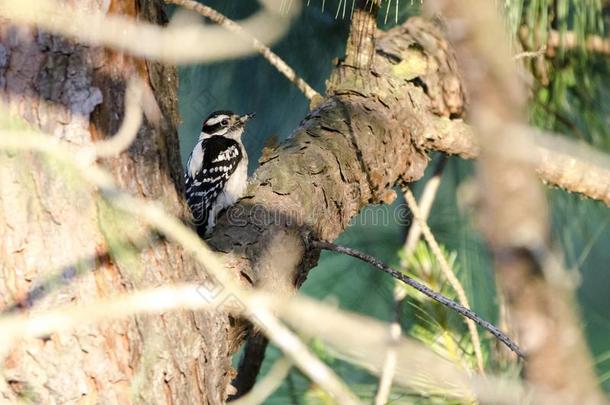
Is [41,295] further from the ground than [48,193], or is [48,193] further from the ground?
[48,193]

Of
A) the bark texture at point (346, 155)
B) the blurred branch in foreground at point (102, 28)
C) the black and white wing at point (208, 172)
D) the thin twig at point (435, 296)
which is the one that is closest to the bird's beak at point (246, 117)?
the black and white wing at point (208, 172)

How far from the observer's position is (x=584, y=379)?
0.46 m

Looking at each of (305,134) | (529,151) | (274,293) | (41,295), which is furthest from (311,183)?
(529,151)

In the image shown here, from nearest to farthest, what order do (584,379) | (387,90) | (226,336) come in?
(584,379)
(226,336)
(387,90)

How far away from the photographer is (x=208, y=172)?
3.20m

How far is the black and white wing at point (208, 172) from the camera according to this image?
3010 mm

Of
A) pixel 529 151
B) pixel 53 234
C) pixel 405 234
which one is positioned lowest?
pixel 405 234

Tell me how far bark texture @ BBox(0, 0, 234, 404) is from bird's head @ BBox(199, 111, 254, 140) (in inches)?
74.3

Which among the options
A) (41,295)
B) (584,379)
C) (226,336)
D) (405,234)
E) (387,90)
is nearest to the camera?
(584,379)

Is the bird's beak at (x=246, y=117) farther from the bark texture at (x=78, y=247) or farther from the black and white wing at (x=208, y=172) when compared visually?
the bark texture at (x=78, y=247)

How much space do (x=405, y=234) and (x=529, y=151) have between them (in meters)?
2.67

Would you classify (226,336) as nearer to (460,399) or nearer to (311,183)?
(311,183)

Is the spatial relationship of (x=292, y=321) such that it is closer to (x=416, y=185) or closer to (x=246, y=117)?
(x=246, y=117)

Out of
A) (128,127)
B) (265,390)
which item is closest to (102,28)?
(128,127)
